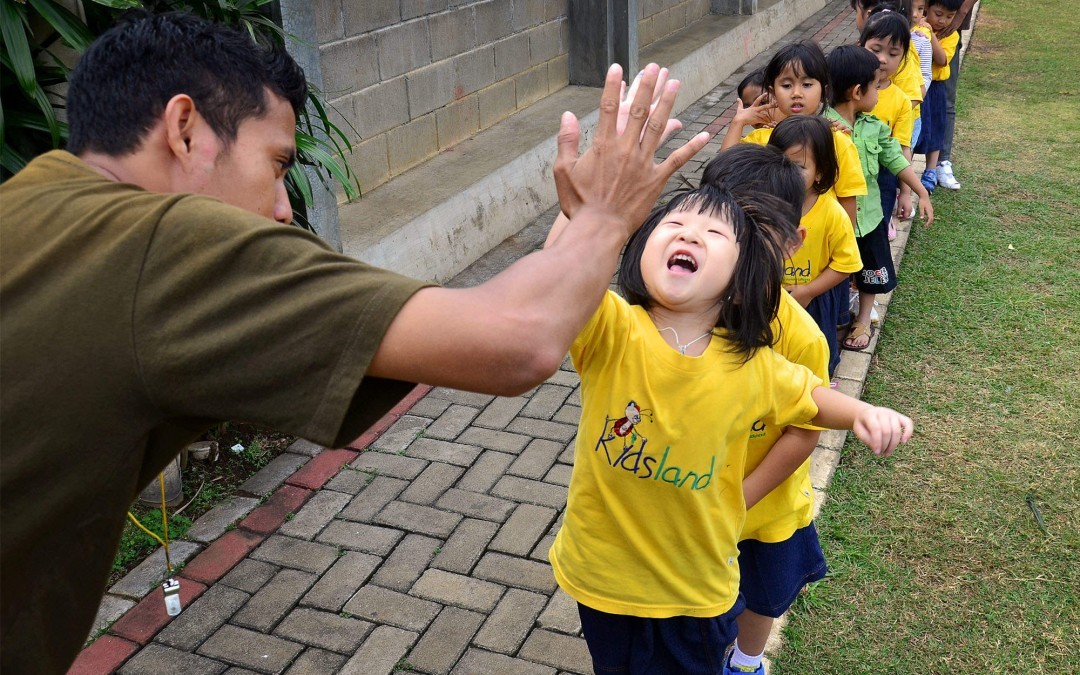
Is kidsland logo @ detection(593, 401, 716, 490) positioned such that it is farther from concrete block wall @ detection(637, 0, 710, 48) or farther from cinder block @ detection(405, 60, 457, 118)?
concrete block wall @ detection(637, 0, 710, 48)

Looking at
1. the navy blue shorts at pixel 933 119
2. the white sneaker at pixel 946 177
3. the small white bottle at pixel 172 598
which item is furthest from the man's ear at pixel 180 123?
the white sneaker at pixel 946 177

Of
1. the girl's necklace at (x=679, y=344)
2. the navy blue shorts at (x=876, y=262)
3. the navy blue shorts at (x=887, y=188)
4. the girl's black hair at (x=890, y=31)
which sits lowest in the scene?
the navy blue shorts at (x=876, y=262)

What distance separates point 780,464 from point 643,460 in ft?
1.54

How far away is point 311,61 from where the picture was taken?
4711mm

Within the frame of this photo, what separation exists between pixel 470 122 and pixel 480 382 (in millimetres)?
5890

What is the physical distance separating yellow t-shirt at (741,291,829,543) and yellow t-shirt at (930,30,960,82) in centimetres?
542

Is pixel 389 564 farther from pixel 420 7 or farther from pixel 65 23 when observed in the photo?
pixel 420 7

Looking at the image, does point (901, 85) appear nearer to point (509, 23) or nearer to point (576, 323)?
point (509, 23)

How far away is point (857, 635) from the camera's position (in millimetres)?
3305

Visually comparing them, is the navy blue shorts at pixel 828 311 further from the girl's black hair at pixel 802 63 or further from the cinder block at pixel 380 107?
the cinder block at pixel 380 107

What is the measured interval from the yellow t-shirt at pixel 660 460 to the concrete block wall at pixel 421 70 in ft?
11.0

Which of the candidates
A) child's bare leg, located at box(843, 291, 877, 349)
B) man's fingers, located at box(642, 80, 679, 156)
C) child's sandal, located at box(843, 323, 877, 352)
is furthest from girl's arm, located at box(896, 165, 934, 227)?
man's fingers, located at box(642, 80, 679, 156)

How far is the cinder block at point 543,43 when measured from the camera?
7773 mm

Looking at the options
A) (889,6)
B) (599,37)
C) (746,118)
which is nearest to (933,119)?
(889,6)
